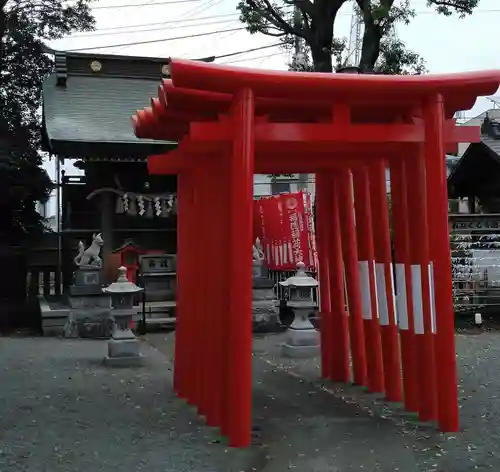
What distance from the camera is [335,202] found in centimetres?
766

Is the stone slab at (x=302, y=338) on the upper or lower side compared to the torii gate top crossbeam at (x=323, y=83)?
lower

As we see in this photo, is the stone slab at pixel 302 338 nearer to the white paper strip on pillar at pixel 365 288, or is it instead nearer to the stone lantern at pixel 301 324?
the stone lantern at pixel 301 324

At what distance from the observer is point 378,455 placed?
5.05m

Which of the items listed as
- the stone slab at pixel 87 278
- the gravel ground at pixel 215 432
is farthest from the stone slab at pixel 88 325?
the gravel ground at pixel 215 432

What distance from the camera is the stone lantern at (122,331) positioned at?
929 centimetres

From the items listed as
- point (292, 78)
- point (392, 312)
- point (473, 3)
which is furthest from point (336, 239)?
point (473, 3)

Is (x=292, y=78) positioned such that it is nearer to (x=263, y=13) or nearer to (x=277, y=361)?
(x=277, y=361)

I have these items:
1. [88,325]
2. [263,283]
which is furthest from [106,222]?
[263,283]

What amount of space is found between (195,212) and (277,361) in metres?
3.59

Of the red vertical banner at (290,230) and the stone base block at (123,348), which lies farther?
the red vertical banner at (290,230)

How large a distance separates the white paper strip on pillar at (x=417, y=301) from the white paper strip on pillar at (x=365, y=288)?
1.18 m

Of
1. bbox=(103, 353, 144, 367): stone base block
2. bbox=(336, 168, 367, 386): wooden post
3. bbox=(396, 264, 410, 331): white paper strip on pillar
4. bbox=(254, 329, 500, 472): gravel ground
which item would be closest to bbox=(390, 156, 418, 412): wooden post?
bbox=(396, 264, 410, 331): white paper strip on pillar

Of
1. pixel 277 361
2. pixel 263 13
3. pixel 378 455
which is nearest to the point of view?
pixel 378 455

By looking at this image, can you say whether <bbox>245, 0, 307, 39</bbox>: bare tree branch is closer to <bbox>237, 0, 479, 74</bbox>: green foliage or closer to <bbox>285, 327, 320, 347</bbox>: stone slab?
<bbox>237, 0, 479, 74</bbox>: green foliage
